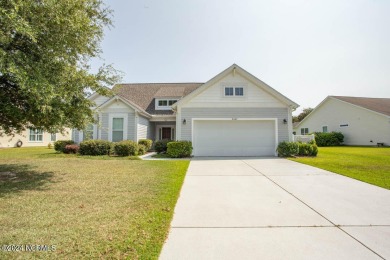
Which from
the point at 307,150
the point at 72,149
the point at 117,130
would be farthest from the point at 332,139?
the point at 72,149

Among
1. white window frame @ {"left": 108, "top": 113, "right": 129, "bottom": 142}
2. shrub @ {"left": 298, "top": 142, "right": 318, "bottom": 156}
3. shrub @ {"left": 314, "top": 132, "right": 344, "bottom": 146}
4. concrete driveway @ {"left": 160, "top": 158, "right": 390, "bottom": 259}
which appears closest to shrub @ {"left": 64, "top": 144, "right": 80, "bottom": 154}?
white window frame @ {"left": 108, "top": 113, "right": 129, "bottom": 142}

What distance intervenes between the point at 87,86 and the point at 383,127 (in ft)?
92.2

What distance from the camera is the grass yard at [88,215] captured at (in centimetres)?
276

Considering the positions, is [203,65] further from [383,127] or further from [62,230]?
[383,127]

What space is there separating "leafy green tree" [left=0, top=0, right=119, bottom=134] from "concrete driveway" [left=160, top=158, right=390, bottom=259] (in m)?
4.42

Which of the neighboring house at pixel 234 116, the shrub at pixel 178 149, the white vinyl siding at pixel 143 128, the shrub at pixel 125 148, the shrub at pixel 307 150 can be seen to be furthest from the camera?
the white vinyl siding at pixel 143 128

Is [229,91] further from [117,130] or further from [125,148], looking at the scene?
[117,130]

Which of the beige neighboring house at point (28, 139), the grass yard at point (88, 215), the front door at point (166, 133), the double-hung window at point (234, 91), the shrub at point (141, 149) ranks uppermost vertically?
the double-hung window at point (234, 91)

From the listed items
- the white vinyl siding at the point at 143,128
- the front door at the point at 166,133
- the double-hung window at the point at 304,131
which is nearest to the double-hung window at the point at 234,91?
the white vinyl siding at the point at 143,128

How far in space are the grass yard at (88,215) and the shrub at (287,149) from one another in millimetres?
9356

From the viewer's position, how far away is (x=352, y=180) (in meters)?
7.04

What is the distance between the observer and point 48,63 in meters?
5.88

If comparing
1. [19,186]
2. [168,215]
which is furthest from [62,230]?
[19,186]

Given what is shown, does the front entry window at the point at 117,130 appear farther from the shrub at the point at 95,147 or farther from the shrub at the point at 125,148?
the shrub at the point at 125,148
